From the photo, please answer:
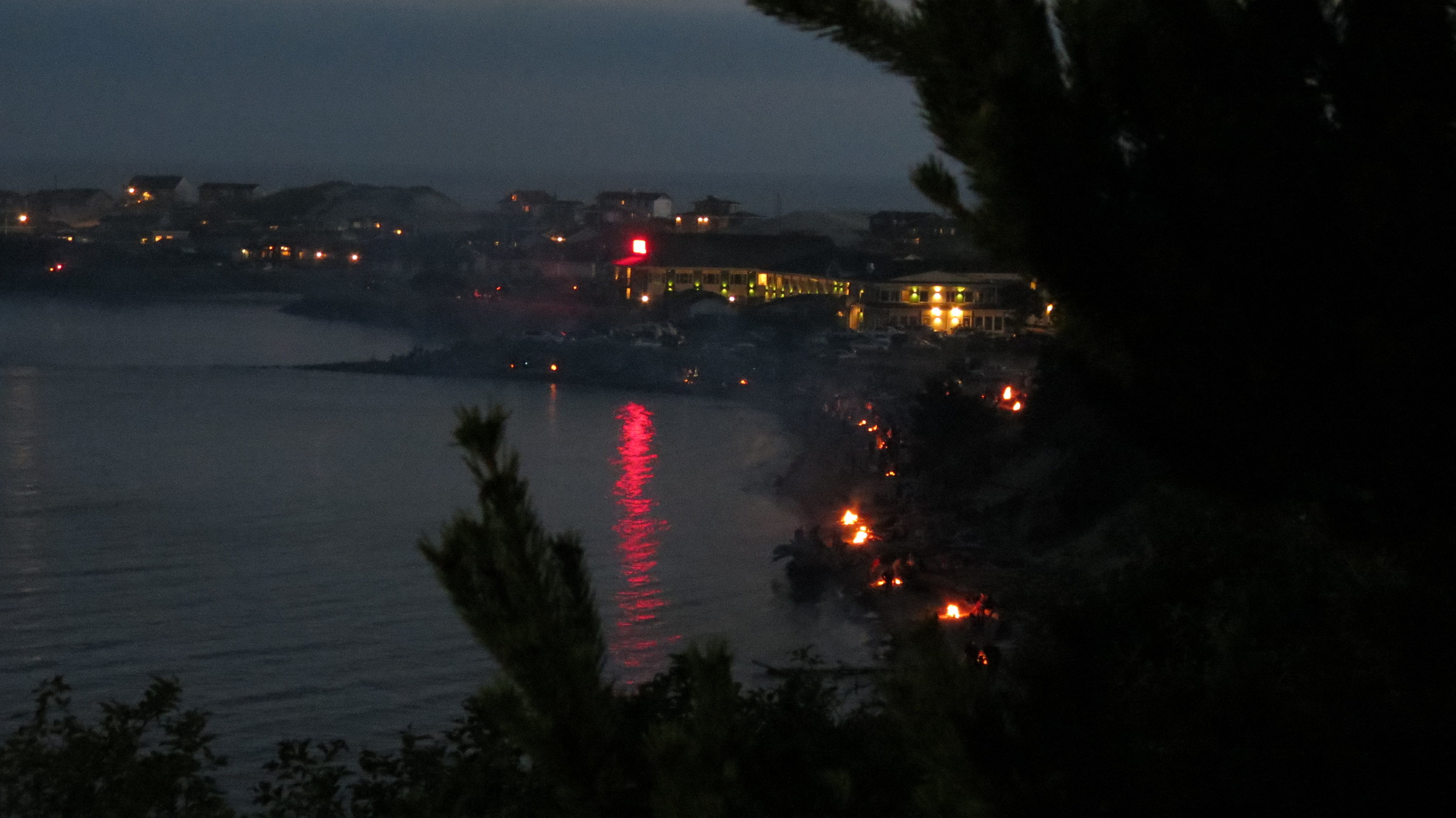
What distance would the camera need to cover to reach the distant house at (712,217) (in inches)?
1050

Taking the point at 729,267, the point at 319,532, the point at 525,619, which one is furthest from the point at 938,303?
the point at 525,619

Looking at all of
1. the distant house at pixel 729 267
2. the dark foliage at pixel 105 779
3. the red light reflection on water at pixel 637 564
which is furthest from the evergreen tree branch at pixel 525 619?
the distant house at pixel 729 267

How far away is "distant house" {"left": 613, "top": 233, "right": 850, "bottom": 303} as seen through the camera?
19.4m

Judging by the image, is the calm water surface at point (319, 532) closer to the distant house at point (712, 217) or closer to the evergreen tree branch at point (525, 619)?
the evergreen tree branch at point (525, 619)

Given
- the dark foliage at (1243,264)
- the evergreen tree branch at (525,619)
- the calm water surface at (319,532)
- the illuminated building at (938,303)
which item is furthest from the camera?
the illuminated building at (938,303)

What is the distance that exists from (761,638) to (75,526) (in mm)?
4647

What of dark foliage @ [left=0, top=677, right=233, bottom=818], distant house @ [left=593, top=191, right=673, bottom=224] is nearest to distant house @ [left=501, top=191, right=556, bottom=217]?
distant house @ [left=593, top=191, right=673, bottom=224]

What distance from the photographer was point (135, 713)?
1.92m

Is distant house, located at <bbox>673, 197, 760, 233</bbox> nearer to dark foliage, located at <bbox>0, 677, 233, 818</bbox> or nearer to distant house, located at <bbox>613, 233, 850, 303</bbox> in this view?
distant house, located at <bbox>613, 233, 850, 303</bbox>

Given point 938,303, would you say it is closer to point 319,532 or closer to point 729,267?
point 729,267

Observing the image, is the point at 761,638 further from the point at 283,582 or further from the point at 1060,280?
the point at 1060,280

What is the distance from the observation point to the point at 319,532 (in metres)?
8.46

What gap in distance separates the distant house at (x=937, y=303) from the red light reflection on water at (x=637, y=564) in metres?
4.60

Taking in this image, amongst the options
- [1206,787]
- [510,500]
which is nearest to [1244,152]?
[1206,787]
